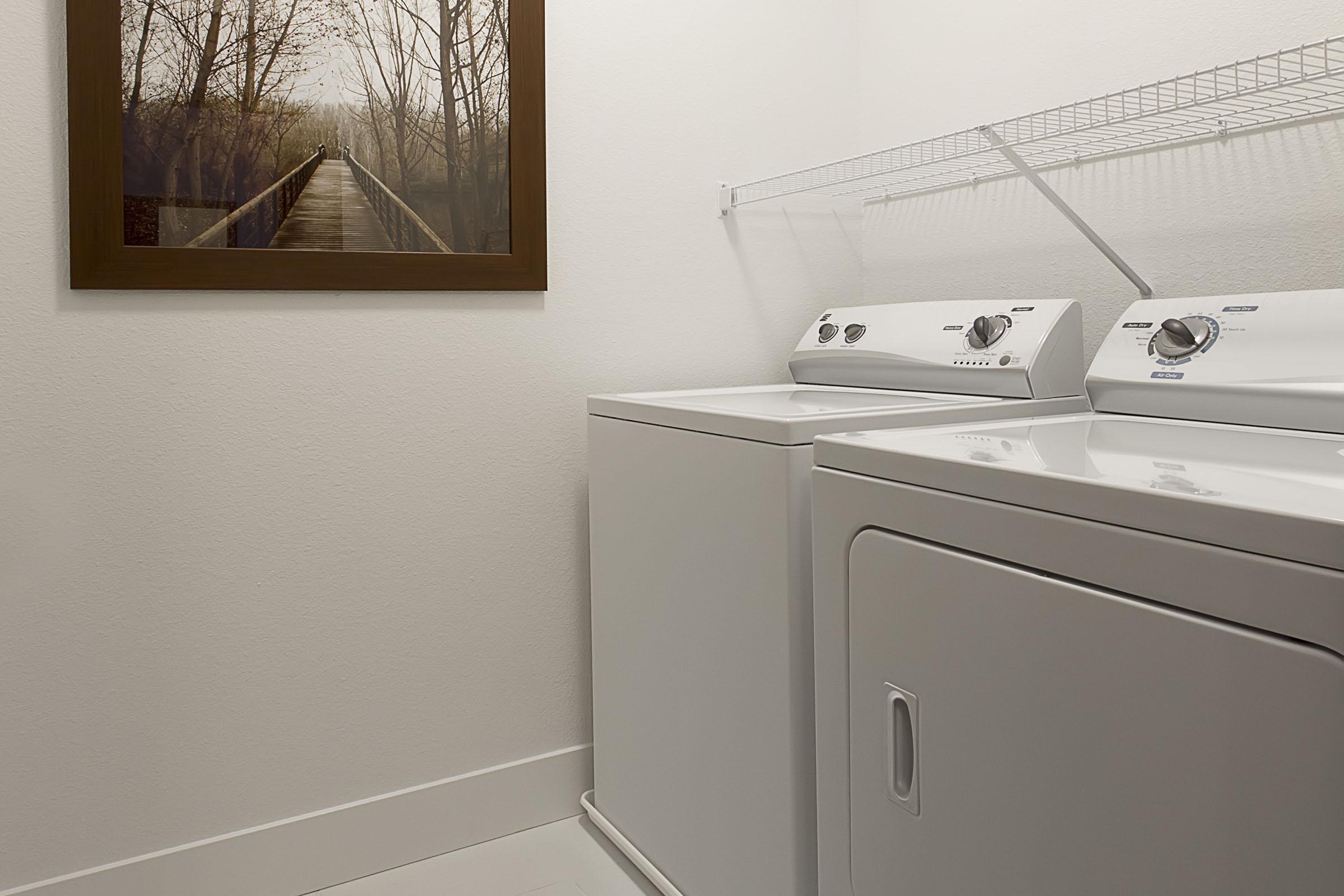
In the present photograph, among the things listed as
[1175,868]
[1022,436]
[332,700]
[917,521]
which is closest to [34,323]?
[332,700]

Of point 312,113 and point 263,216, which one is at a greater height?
point 312,113

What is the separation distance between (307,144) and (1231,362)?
149 centimetres

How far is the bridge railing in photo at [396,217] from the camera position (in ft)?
5.41

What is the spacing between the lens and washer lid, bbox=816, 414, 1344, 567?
2.28 ft

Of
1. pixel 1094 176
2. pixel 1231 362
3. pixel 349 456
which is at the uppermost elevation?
pixel 1094 176

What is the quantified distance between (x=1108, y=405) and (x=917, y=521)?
1.97ft

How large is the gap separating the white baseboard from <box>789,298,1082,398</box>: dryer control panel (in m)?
0.99

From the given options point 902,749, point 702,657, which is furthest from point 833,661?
point 702,657

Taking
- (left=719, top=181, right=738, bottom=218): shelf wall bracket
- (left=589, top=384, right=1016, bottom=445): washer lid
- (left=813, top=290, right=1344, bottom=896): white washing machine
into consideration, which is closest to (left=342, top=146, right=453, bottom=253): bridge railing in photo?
(left=589, top=384, right=1016, bottom=445): washer lid

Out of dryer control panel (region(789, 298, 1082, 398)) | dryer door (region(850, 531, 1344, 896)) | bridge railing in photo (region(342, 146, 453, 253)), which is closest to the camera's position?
dryer door (region(850, 531, 1344, 896))

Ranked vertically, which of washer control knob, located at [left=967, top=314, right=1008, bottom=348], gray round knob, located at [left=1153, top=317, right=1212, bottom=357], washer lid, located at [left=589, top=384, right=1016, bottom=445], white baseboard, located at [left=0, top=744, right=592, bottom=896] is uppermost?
washer control knob, located at [left=967, top=314, right=1008, bottom=348]

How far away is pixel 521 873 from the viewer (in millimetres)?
1717

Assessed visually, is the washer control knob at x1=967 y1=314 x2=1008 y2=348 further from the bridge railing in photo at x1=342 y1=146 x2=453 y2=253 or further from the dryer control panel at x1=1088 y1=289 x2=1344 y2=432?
the bridge railing in photo at x1=342 y1=146 x2=453 y2=253

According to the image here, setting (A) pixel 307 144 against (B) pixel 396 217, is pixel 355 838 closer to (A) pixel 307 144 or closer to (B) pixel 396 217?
(B) pixel 396 217
